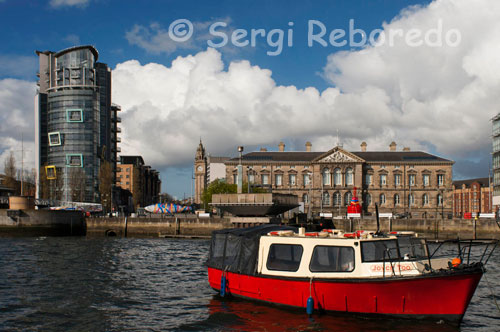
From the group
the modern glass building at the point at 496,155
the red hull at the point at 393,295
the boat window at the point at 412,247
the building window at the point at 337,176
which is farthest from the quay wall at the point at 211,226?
the red hull at the point at 393,295

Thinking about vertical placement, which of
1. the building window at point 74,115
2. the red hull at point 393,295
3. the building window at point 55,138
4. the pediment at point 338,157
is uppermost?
the building window at point 74,115

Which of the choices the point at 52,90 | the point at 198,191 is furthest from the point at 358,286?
the point at 198,191

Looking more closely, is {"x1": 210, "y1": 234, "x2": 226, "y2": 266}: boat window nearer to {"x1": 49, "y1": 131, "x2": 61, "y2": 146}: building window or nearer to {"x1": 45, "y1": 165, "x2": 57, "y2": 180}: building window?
{"x1": 45, "y1": 165, "x2": 57, "y2": 180}: building window

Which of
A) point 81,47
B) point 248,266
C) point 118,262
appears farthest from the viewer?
point 81,47

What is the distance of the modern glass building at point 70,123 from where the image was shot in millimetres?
124875

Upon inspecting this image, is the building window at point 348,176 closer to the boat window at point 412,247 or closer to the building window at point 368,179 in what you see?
the building window at point 368,179

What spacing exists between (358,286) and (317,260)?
6.28 feet

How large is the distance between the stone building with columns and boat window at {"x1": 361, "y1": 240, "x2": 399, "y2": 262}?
299 ft

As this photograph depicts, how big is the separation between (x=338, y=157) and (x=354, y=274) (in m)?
94.8

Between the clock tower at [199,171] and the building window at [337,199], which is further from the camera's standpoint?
the clock tower at [199,171]

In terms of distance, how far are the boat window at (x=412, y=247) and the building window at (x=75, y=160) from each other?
385ft

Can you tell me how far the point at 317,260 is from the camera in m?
18.9

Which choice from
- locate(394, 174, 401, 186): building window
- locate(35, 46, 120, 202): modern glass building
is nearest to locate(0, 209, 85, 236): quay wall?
locate(35, 46, 120, 202): modern glass building

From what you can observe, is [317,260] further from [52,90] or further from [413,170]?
[52,90]
